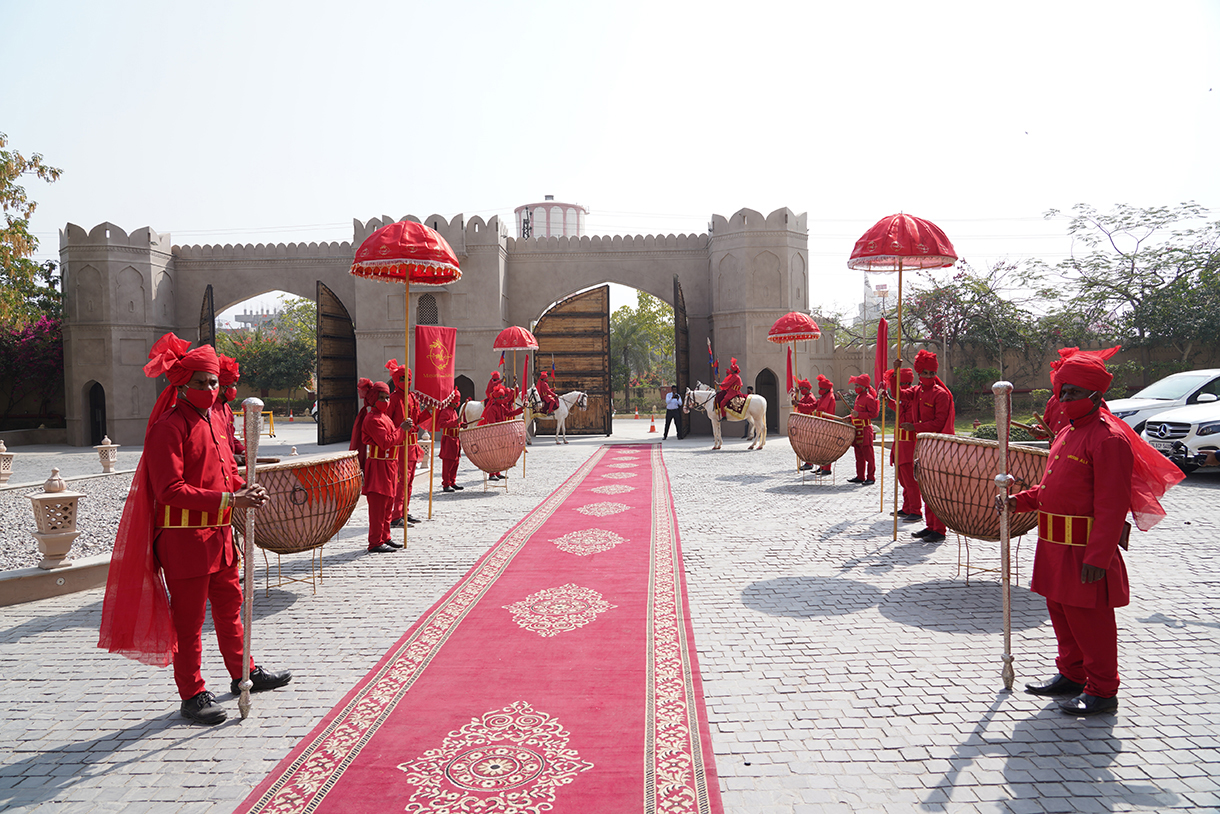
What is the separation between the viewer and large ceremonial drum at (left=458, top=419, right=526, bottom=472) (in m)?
9.19

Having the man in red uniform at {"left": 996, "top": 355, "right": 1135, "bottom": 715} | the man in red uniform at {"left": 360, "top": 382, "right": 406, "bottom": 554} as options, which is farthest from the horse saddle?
the man in red uniform at {"left": 996, "top": 355, "right": 1135, "bottom": 715}

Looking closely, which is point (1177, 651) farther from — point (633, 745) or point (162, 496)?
point (162, 496)

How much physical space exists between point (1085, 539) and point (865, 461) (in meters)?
7.38

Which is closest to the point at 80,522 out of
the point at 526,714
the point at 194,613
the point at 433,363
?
the point at 433,363

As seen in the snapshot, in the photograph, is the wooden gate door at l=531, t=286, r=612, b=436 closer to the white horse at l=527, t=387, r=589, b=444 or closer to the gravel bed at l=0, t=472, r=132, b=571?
the white horse at l=527, t=387, r=589, b=444

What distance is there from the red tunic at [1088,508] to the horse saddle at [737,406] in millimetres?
11911

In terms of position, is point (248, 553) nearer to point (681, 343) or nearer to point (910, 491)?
point (910, 491)

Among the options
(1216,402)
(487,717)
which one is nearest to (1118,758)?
(487,717)

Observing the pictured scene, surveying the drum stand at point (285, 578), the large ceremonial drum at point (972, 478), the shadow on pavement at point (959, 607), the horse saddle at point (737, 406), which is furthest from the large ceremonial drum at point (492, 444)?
the horse saddle at point (737, 406)

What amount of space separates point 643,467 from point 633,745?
9.42 meters

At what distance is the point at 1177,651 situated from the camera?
3691 mm

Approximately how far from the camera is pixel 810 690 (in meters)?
3.28

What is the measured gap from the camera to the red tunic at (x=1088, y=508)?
9.62ft

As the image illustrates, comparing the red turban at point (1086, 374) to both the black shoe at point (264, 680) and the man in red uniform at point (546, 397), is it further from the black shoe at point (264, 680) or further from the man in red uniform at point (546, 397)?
the man in red uniform at point (546, 397)
